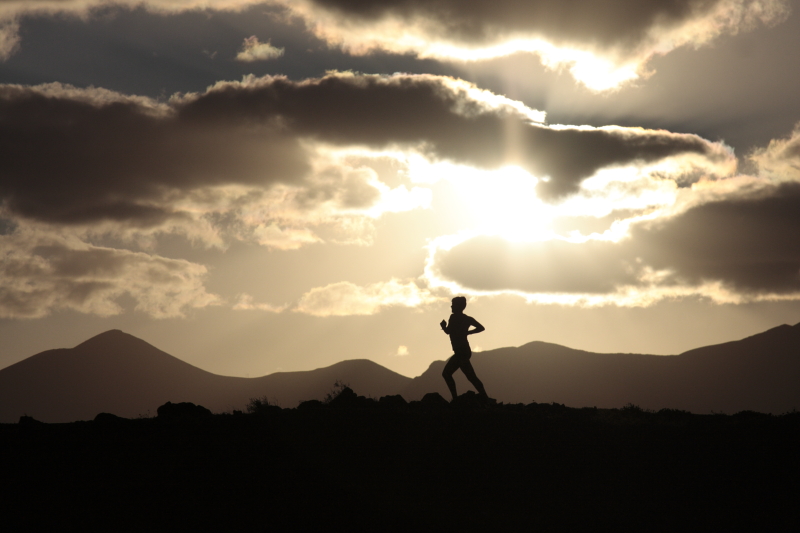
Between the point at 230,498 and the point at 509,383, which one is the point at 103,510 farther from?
the point at 509,383

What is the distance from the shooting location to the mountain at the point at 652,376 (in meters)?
145

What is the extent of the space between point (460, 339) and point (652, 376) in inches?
6034

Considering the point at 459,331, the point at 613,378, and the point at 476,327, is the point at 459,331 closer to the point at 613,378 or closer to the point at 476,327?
the point at 476,327

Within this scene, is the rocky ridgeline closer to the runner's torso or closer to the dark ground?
the dark ground

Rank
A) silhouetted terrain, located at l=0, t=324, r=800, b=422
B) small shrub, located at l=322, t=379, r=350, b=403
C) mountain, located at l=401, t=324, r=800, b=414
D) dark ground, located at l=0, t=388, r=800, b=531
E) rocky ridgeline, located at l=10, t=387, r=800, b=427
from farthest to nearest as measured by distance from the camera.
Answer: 1. silhouetted terrain, located at l=0, t=324, r=800, b=422
2. mountain, located at l=401, t=324, r=800, b=414
3. small shrub, located at l=322, t=379, r=350, b=403
4. rocky ridgeline, located at l=10, t=387, r=800, b=427
5. dark ground, located at l=0, t=388, r=800, b=531

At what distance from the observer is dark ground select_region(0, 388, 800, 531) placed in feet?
33.0

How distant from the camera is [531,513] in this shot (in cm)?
1037

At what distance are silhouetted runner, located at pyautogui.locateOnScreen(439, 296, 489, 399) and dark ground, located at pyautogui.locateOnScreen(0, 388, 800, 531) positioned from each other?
232 centimetres

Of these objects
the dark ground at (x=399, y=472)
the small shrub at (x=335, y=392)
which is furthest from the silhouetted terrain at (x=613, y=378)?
the dark ground at (x=399, y=472)

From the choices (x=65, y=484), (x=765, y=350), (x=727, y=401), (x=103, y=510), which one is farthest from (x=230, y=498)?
(x=765, y=350)

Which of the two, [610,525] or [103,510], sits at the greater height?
[103,510]

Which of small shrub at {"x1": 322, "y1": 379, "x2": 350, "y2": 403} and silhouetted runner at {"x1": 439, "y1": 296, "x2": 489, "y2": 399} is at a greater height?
silhouetted runner at {"x1": 439, "y1": 296, "x2": 489, "y2": 399}

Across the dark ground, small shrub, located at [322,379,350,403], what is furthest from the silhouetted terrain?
the dark ground

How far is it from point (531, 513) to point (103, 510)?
650 cm
